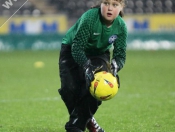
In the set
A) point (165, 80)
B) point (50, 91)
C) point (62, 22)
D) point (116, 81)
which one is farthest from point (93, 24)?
point (62, 22)

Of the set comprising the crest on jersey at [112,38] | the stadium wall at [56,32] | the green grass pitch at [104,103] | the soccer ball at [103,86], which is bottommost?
the stadium wall at [56,32]

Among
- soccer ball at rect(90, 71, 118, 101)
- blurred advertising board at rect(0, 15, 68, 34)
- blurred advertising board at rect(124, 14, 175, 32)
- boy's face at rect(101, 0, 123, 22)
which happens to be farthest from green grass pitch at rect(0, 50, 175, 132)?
blurred advertising board at rect(124, 14, 175, 32)

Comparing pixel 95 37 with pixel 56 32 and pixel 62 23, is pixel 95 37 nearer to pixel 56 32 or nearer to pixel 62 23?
pixel 56 32

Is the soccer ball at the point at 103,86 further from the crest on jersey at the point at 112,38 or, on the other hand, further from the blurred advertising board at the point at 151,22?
the blurred advertising board at the point at 151,22

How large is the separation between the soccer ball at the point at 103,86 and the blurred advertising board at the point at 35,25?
17322mm

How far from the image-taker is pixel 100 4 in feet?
17.6

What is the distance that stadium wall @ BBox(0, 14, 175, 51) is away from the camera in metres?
20.5

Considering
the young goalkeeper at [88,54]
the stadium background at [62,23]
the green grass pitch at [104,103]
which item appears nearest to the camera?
the young goalkeeper at [88,54]

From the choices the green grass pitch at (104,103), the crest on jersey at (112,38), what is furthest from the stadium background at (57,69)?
the crest on jersey at (112,38)

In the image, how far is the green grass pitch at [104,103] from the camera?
6.45 meters

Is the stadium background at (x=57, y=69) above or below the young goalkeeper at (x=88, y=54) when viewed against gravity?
below

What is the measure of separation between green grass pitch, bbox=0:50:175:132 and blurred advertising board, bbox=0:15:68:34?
7.08m

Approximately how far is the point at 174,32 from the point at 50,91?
11.9 meters

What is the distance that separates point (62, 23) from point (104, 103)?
1493cm
